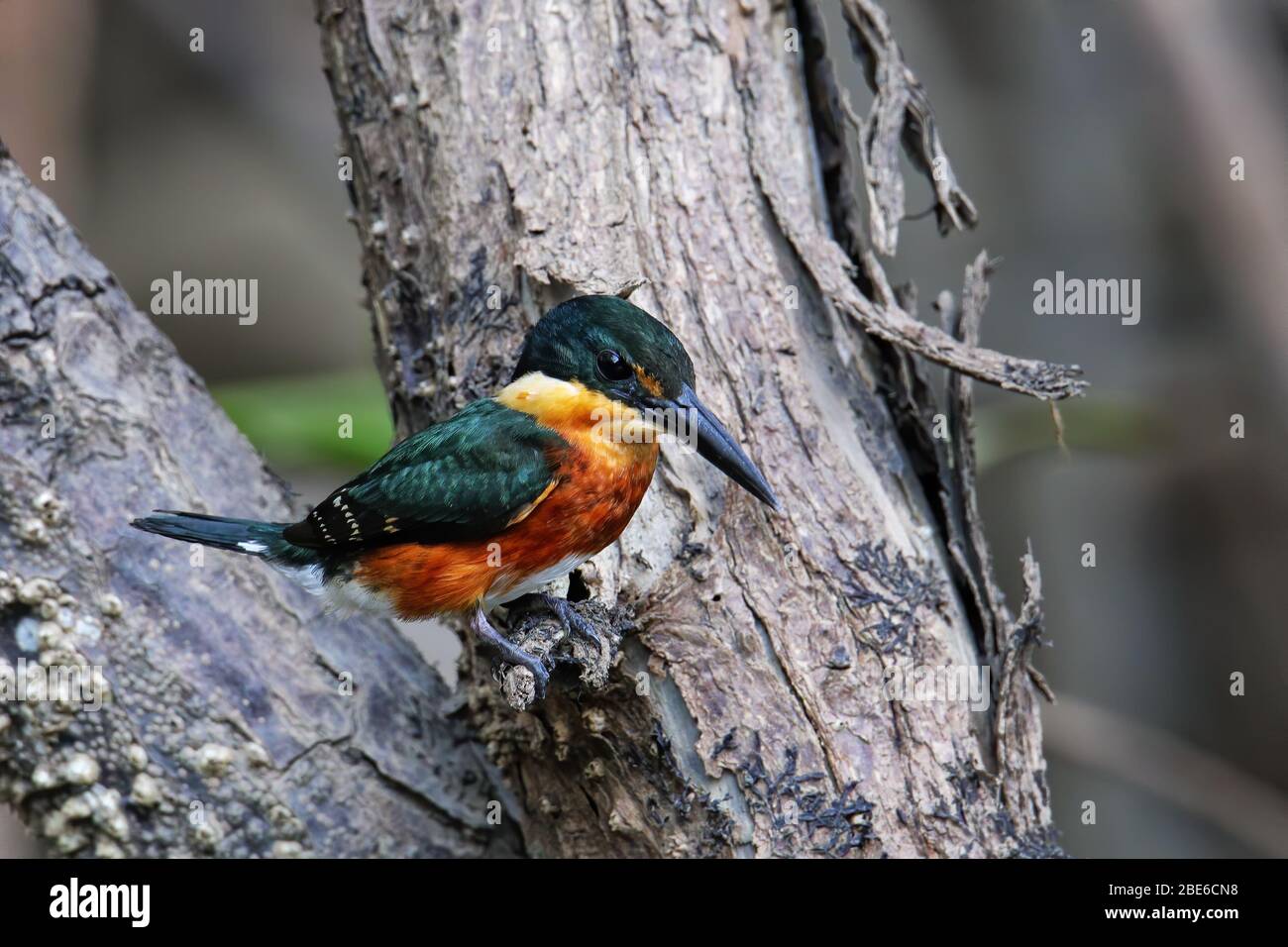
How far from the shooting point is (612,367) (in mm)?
2668

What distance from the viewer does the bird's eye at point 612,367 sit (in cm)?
265

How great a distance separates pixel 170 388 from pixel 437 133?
3.08 feet

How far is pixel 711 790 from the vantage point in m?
2.58

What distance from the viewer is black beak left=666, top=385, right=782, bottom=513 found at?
8.57 feet

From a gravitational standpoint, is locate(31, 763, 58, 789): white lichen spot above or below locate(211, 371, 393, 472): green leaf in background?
below

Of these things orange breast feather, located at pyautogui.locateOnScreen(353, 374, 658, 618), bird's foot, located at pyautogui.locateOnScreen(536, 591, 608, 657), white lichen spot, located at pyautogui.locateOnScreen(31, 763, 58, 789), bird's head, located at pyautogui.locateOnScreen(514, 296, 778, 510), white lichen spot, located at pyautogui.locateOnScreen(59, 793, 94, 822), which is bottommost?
white lichen spot, located at pyautogui.locateOnScreen(59, 793, 94, 822)

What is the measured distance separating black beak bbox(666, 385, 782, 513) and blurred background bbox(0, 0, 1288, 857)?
1.73m

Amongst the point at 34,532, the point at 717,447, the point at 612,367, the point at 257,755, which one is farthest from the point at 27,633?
the point at 717,447

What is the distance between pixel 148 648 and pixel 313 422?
55.9 inches

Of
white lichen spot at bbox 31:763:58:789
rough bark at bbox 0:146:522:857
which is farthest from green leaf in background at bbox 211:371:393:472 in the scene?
white lichen spot at bbox 31:763:58:789

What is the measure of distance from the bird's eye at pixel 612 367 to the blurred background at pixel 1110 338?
1.60 m

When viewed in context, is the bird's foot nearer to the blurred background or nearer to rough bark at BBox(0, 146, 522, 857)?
rough bark at BBox(0, 146, 522, 857)

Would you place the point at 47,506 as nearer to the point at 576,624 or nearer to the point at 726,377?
the point at 576,624
